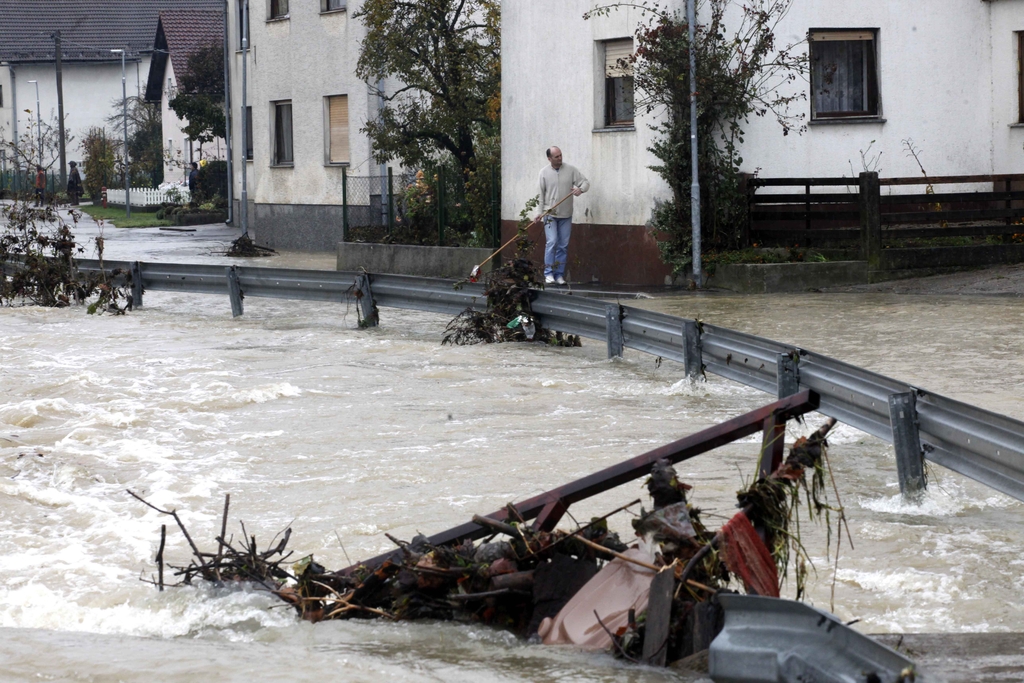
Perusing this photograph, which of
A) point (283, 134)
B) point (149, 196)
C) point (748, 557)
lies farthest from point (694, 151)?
point (149, 196)

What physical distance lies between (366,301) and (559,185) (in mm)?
4986

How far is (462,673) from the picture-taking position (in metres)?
4.40

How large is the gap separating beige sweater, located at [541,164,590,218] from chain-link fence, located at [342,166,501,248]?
11.5 ft

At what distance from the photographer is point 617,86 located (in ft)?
68.3

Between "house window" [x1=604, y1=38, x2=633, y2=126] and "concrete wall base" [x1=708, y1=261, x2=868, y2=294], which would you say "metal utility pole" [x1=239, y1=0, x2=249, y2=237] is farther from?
"concrete wall base" [x1=708, y1=261, x2=868, y2=294]

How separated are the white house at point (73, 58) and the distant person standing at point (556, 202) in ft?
183

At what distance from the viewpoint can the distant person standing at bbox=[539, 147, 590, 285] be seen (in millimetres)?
19625

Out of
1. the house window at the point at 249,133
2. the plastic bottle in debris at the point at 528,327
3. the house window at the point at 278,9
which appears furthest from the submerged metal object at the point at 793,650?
the house window at the point at 249,133

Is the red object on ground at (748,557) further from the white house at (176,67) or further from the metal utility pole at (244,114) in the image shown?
the white house at (176,67)

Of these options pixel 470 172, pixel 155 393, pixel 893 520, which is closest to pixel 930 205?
pixel 470 172

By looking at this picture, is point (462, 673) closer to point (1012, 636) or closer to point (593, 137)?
point (1012, 636)

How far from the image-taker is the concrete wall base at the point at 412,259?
73.3 ft

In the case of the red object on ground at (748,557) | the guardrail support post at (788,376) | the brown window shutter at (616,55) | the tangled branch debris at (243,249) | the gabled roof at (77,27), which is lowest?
the red object on ground at (748,557)

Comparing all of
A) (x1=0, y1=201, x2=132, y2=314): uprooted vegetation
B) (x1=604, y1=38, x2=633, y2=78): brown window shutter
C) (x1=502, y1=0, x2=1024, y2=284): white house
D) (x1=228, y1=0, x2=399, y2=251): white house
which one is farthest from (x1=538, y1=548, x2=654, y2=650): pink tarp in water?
(x1=228, y1=0, x2=399, y2=251): white house
